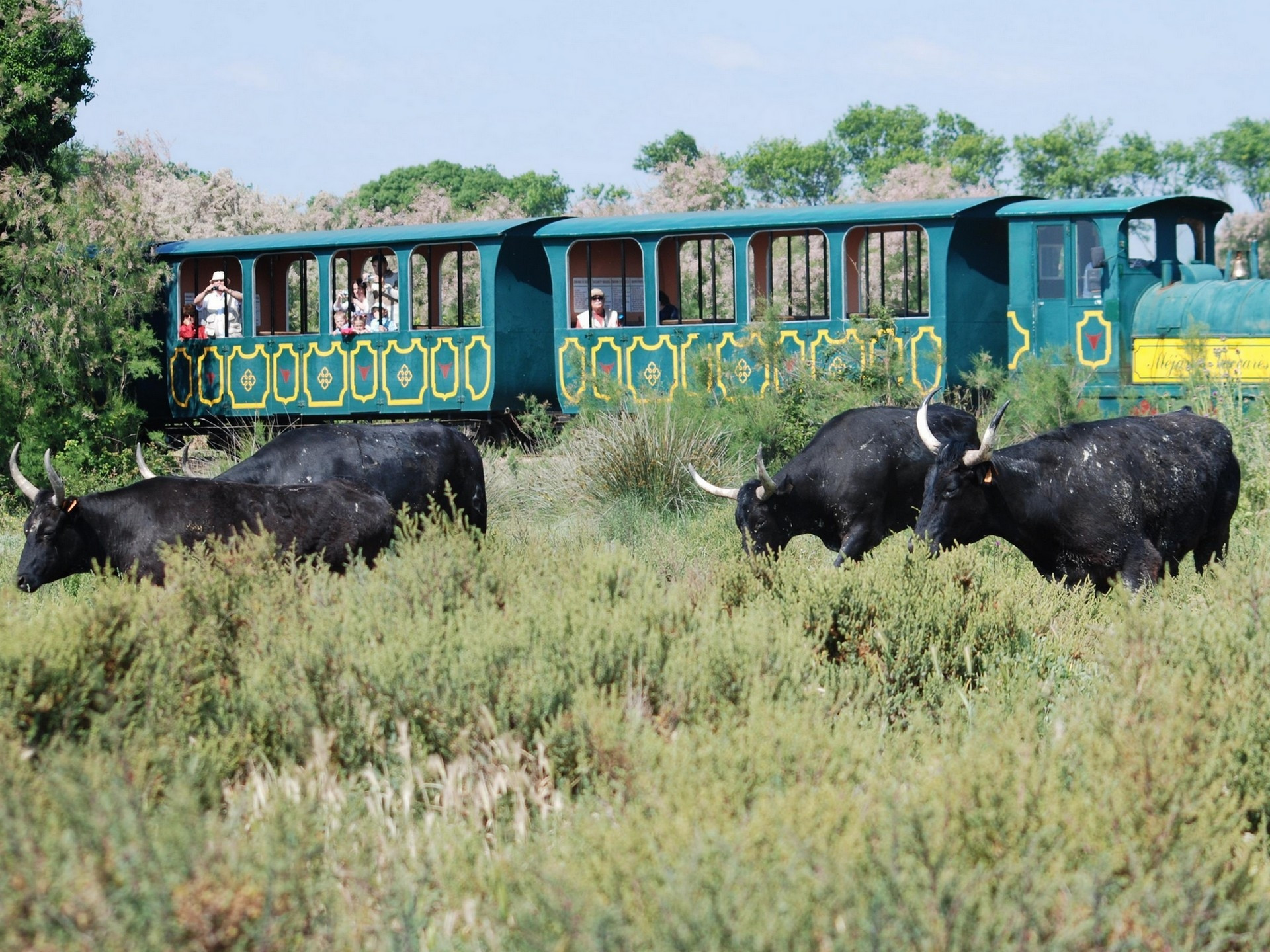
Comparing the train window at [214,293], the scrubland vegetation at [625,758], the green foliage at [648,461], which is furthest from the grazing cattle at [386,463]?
the train window at [214,293]

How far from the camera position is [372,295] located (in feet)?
64.3

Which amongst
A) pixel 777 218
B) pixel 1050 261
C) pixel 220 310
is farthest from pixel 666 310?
pixel 220 310

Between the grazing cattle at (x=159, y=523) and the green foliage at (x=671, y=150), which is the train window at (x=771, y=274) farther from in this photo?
the green foliage at (x=671, y=150)

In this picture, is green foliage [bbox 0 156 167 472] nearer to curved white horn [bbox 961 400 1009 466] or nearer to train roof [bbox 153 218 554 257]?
train roof [bbox 153 218 554 257]

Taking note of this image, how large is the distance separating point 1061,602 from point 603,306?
37.4 ft

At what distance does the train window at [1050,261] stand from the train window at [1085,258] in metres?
0.21

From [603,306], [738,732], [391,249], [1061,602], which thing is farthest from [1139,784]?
[391,249]

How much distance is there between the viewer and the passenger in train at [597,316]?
1819 centimetres

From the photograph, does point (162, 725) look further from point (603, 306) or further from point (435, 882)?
point (603, 306)

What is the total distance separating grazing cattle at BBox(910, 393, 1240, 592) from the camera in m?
8.23

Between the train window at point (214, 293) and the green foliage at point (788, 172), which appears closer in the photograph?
the train window at point (214, 293)

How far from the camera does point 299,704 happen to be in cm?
498

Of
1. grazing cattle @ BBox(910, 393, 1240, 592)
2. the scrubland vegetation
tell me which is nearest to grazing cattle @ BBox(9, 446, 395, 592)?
the scrubland vegetation

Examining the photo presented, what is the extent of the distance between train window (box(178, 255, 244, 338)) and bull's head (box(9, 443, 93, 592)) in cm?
1213
